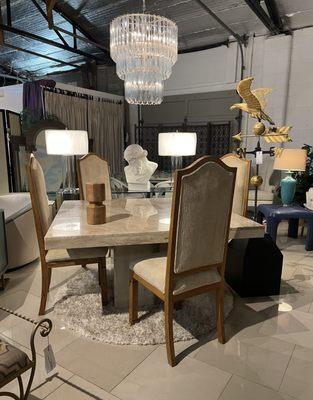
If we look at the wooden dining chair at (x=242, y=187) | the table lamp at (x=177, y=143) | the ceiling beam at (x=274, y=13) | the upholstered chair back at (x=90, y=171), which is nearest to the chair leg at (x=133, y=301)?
the wooden dining chair at (x=242, y=187)

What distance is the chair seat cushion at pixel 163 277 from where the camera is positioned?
166 centimetres

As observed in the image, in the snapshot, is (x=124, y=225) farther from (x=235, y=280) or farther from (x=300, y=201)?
(x=300, y=201)

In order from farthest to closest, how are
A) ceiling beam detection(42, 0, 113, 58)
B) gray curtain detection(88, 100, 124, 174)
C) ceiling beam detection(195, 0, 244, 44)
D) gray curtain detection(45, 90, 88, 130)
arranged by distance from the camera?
gray curtain detection(88, 100, 124, 174) < gray curtain detection(45, 90, 88, 130) < ceiling beam detection(42, 0, 113, 58) < ceiling beam detection(195, 0, 244, 44)

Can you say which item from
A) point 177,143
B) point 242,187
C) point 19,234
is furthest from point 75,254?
point 177,143

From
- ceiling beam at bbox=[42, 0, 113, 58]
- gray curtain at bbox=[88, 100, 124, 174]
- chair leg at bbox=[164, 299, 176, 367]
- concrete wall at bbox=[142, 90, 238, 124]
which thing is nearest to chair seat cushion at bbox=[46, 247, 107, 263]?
chair leg at bbox=[164, 299, 176, 367]

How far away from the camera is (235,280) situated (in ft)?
8.18

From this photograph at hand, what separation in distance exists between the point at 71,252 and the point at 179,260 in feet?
2.97

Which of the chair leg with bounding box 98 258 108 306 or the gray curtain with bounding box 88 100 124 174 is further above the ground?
the gray curtain with bounding box 88 100 124 174

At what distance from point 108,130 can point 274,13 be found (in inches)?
145

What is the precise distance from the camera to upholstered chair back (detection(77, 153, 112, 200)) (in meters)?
2.83

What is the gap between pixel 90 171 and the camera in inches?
114

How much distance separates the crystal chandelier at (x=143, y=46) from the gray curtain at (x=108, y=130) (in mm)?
3147

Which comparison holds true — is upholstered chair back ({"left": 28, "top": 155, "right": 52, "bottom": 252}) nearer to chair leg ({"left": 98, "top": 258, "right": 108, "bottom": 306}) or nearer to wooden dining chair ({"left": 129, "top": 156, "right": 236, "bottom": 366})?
chair leg ({"left": 98, "top": 258, "right": 108, "bottom": 306})

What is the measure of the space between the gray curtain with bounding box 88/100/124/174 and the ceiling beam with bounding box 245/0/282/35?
3.33 meters
